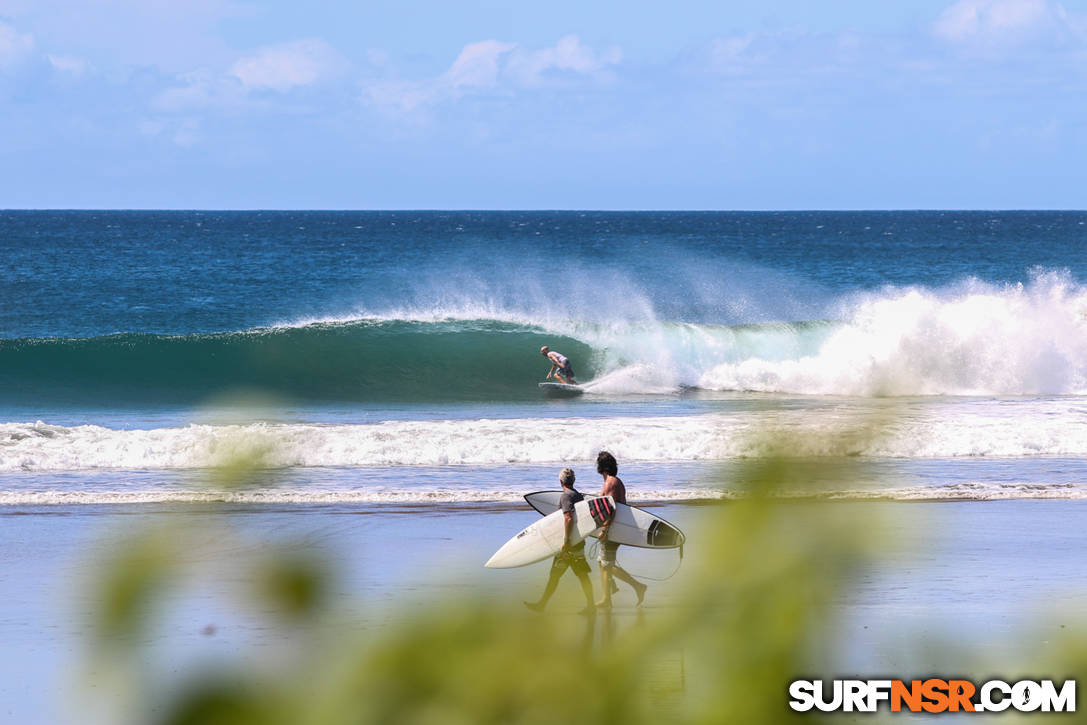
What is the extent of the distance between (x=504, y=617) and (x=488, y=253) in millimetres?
80248

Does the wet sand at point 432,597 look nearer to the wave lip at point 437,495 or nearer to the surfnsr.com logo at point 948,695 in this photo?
the surfnsr.com logo at point 948,695

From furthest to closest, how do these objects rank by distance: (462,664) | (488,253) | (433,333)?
(488,253)
(433,333)
(462,664)

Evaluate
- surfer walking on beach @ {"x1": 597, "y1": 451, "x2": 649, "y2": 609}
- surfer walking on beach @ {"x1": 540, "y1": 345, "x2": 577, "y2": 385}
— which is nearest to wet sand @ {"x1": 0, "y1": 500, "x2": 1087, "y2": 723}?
surfer walking on beach @ {"x1": 597, "y1": 451, "x2": 649, "y2": 609}

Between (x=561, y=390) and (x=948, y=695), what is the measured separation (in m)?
27.0

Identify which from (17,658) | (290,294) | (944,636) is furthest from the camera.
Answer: (290,294)

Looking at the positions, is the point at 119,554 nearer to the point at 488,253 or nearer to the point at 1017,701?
the point at 1017,701

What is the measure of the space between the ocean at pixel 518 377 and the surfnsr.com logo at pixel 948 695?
0.47ft

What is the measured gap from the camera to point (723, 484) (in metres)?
1.00

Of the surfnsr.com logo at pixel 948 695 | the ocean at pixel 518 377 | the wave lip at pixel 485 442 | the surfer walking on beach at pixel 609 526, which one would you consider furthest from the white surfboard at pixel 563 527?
the surfnsr.com logo at pixel 948 695

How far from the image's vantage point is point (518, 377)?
30969mm

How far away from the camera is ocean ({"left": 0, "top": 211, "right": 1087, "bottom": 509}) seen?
163 centimetres

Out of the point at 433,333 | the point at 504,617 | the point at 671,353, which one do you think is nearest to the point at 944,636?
the point at 504,617

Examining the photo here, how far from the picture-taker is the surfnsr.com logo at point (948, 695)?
2.72ft

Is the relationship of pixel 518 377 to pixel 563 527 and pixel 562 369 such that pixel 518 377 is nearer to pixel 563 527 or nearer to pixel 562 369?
pixel 562 369
